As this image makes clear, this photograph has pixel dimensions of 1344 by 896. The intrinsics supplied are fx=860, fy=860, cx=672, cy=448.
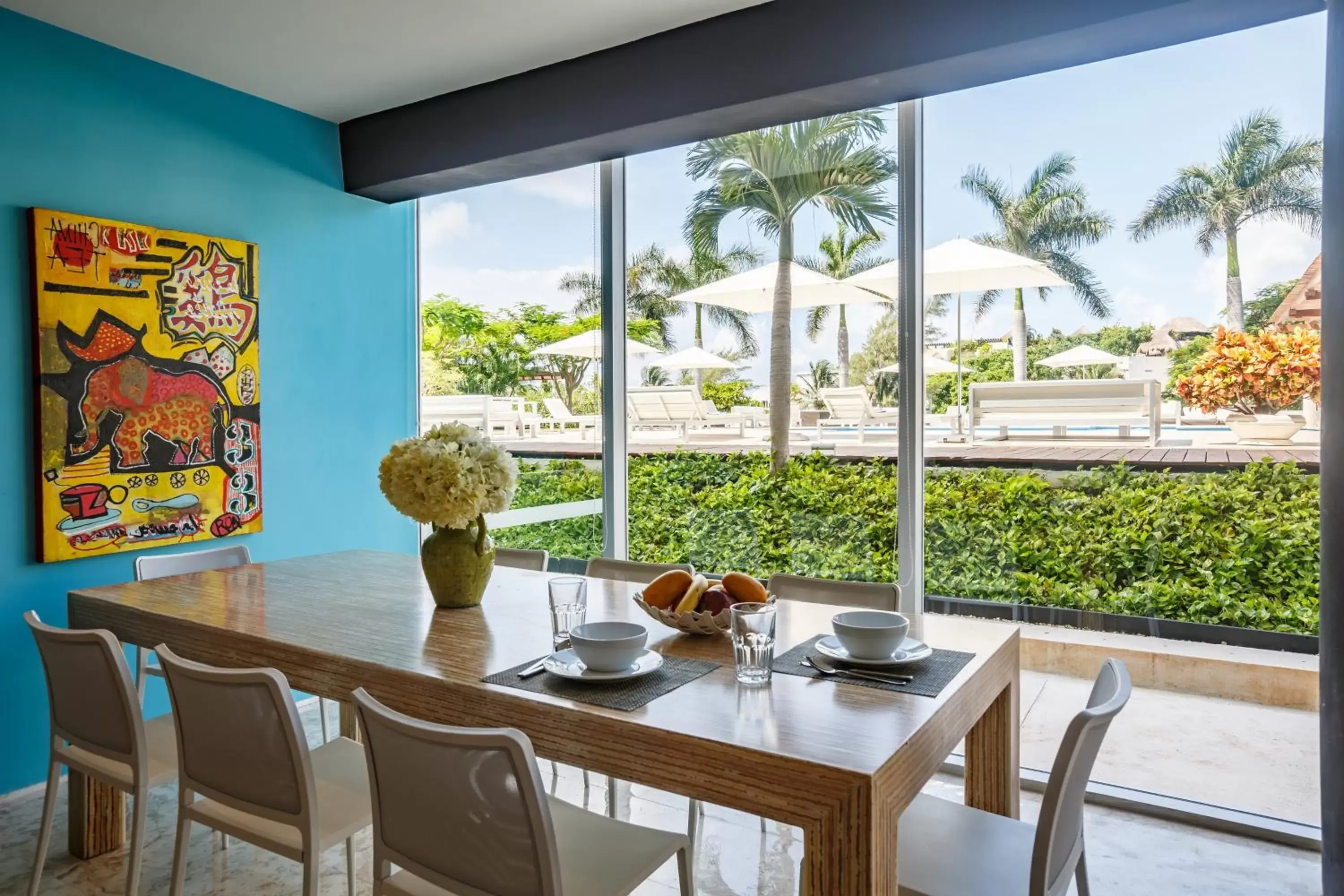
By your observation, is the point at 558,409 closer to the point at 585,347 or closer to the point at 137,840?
the point at 585,347

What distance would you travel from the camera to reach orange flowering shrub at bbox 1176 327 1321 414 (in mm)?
2523

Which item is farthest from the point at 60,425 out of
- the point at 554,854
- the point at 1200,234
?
the point at 1200,234

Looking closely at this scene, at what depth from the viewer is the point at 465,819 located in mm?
1336

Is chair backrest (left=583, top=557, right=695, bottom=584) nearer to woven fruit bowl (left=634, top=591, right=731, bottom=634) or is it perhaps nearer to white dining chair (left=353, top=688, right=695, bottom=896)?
woven fruit bowl (left=634, top=591, right=731, bottom=634)

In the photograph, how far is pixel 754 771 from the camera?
1265mm

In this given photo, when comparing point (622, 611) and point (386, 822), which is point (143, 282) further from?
point (386, 822)

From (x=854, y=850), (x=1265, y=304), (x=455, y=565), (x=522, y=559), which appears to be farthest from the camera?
(x=522, y=559)

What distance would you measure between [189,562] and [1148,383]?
10.9 feet

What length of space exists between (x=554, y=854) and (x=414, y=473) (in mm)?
1134

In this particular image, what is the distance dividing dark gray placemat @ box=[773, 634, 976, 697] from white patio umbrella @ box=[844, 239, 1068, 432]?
155cm

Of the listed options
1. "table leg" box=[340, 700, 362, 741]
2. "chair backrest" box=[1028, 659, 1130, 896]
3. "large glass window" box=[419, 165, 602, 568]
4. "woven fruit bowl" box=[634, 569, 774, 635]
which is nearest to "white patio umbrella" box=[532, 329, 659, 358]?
"large glass window" box=[419, 165, 602, 568]

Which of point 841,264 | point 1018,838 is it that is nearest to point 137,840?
point 1018,838

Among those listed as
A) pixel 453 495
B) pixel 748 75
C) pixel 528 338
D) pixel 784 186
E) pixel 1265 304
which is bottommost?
pixel 453 495

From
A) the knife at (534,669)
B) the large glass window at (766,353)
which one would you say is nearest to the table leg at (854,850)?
the knife at (534,669)
